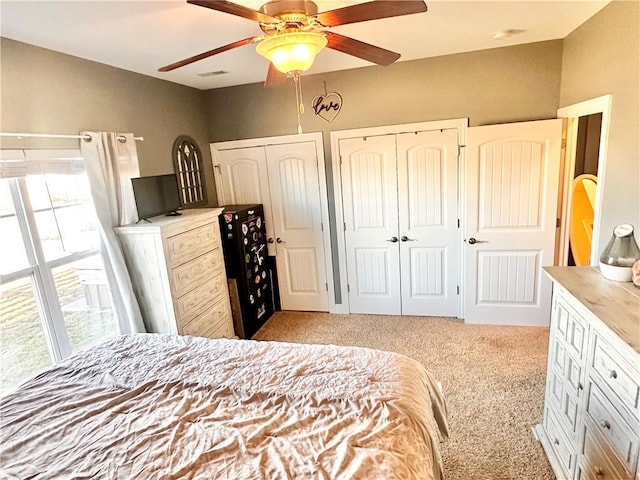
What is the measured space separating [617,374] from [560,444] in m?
0.77

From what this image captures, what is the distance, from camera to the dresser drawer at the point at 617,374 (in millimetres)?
1224

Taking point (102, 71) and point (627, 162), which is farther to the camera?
point (102, 71)

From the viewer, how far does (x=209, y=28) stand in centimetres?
219

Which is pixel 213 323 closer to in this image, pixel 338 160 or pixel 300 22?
pixel 338 160

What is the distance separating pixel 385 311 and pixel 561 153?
2.23m

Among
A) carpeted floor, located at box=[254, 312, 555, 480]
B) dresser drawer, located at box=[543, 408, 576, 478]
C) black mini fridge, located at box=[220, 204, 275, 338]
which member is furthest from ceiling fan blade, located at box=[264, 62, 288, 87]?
dresser drawer, located at box=[543, 408, 576, 478]

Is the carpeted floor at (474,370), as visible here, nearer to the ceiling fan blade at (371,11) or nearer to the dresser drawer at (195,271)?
the dresser drawer at (195,271)

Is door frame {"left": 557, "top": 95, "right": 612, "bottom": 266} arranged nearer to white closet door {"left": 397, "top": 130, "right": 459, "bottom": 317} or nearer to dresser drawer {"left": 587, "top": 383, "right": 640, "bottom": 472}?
white closet door {"left": 397, "top": 130, "right": 459, "bottom": 317}

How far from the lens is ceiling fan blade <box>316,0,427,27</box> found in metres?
1.30

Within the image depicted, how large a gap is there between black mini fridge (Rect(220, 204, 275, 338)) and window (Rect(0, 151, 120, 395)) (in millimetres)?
1147

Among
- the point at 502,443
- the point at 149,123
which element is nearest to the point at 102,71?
the point at 149,123

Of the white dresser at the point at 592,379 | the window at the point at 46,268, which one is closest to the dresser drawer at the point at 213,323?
the window at the point at 46,268

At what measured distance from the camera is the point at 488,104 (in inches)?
128

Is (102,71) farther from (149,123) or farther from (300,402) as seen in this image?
(300,402)
